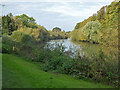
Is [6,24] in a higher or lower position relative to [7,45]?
higher

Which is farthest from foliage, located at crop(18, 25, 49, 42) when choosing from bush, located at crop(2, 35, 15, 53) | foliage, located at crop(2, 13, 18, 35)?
bush, located at crop(2, 35, 15, 53)

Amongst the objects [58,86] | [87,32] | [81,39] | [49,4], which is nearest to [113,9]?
[87,32]

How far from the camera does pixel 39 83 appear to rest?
2930mm

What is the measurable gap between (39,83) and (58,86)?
17.8 inches

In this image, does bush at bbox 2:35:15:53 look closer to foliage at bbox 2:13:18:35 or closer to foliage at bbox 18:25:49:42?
foliage at bbox 2:13:18:35

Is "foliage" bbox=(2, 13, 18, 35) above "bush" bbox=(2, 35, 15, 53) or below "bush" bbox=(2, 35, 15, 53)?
above

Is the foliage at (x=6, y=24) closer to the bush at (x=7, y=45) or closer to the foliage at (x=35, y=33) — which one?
the bush at (x=7, y=45)

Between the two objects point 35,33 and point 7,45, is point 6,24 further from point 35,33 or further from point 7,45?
point 35,33

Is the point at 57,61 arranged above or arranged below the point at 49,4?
below

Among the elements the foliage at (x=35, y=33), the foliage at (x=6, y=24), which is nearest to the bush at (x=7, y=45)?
the foliage at (x=6, y=24)

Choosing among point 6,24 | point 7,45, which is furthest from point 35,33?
point 7,45

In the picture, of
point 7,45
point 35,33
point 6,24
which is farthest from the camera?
point 35,33

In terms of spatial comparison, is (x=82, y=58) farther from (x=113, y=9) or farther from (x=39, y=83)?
(x=113, y=9)

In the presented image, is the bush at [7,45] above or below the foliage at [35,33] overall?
below
